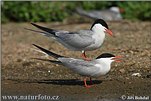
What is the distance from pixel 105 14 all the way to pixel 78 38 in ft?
17.3

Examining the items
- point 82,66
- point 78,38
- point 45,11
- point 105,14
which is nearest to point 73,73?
point 78,38

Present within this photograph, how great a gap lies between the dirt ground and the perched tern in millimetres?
1051

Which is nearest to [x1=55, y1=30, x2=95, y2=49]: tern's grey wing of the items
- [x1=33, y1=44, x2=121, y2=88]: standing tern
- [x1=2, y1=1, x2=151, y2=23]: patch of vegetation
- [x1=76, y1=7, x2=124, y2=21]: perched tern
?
[x1=33, y1=44, x2=121, y2=88]: standing tern

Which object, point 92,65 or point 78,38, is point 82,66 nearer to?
point 92,65

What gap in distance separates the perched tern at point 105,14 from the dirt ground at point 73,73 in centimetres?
105

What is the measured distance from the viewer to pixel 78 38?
820cm

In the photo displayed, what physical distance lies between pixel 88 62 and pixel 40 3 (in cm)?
603

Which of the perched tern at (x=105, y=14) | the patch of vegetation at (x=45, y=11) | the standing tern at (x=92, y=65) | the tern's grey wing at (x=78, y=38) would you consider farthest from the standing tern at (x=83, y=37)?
the patch of vegetation at (x=45, y=11)

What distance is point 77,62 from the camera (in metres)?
7.71

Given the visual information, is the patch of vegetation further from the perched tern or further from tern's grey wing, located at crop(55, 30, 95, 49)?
tern's grey wing, located at crop(55, 30, 95, 49)

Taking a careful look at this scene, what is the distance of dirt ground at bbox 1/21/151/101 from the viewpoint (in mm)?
7629

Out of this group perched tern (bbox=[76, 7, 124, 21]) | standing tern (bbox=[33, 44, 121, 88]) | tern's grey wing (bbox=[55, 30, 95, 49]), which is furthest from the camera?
perched tern (bbox=[76, 7, 124, 21])

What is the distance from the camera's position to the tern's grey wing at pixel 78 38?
26.8ft

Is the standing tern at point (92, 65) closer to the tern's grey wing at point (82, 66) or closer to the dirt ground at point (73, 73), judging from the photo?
the tern's grey wing at point (82, 66)
